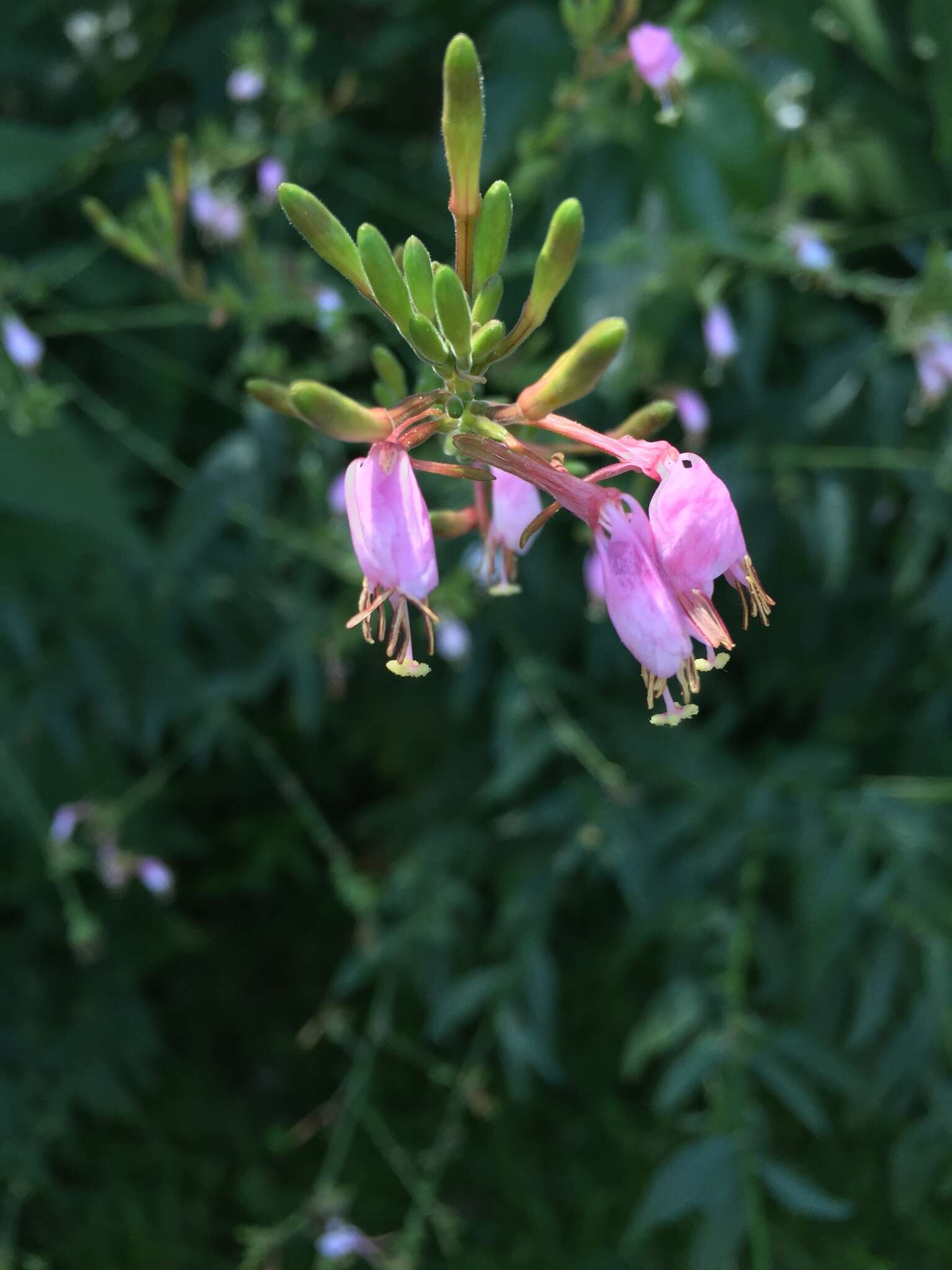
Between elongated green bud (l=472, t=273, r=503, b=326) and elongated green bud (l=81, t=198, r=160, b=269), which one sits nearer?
elongated green bud (l=472, t=273, r=503, b=326)

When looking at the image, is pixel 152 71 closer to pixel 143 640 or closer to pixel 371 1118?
pixel 143 640

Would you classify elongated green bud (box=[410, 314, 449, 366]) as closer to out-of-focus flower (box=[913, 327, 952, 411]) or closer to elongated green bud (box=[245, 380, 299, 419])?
elongated green bud (box=[245, 380, 299, 419])

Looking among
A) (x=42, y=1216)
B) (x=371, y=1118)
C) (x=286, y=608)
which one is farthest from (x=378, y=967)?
(x=42, y=1216)

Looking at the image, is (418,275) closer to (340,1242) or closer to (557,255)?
(557,255)

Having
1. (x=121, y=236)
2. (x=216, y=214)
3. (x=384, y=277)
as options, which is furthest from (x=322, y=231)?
(x=216, y=214)

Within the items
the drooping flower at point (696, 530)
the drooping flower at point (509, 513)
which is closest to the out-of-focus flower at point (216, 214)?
the drooping flower at point (509, 513)

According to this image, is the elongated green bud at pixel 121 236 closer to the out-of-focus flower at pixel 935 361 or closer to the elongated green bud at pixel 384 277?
the elongated green bud at pixel 384 277

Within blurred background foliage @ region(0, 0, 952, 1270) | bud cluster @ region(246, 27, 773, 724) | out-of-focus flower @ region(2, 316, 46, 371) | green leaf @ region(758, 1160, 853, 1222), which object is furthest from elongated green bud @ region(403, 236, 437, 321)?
green leaf @ region(758, 1160, 853, 1222)
